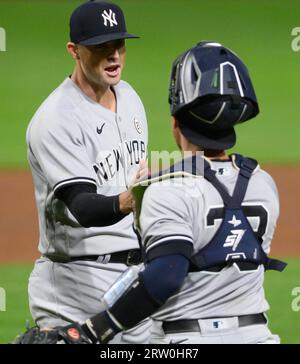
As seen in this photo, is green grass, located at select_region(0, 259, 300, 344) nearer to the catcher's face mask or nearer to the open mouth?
the open mouth

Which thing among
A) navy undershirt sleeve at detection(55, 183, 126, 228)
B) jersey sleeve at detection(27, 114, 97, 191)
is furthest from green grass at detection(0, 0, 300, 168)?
navy undershirt sleeve at detection(55, 183, 126, 228)

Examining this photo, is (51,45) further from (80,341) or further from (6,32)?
(80,341)

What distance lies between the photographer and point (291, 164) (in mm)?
13383

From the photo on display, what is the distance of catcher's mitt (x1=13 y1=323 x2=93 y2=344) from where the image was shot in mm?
3307

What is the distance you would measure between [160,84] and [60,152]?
12495mm

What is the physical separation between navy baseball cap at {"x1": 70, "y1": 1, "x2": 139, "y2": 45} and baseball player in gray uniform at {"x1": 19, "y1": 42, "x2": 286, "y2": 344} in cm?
170

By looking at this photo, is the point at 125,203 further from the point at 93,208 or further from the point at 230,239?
the point at 230,239

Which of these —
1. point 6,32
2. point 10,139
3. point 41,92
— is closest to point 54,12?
point 6,32

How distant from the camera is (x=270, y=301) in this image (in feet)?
26.7

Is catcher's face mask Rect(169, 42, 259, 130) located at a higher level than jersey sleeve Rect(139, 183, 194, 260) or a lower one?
higher

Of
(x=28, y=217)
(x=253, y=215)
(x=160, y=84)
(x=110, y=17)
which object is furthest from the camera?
(x=160, y=84)

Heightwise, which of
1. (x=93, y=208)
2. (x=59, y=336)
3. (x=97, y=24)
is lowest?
(x=59, y=336)

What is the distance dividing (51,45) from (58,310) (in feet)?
48.1

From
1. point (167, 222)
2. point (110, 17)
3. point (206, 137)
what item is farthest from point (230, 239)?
point (110, 17)
